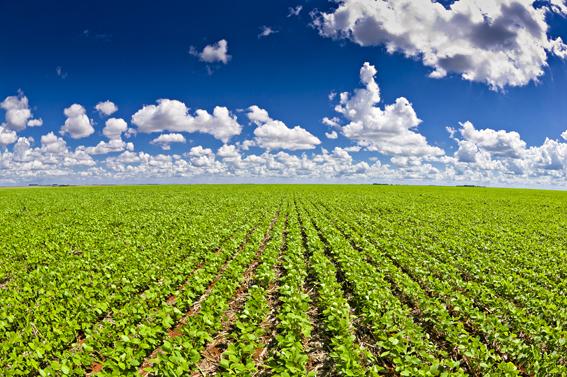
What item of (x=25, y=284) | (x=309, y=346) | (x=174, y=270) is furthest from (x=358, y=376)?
(x=25, y=284)

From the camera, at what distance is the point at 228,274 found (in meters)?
11.2

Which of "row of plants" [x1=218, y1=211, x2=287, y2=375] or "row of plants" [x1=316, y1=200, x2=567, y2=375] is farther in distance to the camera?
"row of plants" [x1=316, y1=200, x2=567, y2=375]

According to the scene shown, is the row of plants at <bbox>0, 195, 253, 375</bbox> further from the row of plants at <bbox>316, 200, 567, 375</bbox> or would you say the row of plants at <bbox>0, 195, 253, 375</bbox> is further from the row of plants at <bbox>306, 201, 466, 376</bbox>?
the row of plants at <bbox>316, 200, 567, 375</bbox>

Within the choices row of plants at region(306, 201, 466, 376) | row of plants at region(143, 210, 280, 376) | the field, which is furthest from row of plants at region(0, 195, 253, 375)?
row of plants at region(306, 201, 466, 376)

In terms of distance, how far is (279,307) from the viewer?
9.14 meters

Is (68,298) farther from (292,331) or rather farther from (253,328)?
(292,331)

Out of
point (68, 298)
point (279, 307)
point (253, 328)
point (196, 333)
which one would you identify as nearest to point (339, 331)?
point (253, 328)

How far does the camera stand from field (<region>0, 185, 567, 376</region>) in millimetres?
6316

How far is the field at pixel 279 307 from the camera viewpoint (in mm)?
6316

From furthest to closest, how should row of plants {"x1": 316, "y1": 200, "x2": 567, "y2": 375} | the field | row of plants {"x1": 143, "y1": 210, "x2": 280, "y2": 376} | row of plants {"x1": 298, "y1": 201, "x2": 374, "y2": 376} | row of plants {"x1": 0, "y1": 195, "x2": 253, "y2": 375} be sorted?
row of plants {"x1": 0, "y1": 195, "x2": 253, "y2": 375} → row of plants {"x1": 316, "y1": 200, "x2": 567, "y2": 375} → the field → row of plants {"x1": 298, "y1": 201, "x2": 374, "y2": 376} → row of plants {"x1": 143, "y1": 210, "x2": 280, "y2": 376}

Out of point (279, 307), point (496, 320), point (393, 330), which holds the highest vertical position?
point (496, 320)

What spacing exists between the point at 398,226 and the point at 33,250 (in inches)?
791

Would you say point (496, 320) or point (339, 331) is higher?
point (496, 320)

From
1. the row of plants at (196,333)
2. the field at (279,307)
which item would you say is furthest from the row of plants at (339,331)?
the row of plants at (196,333)
